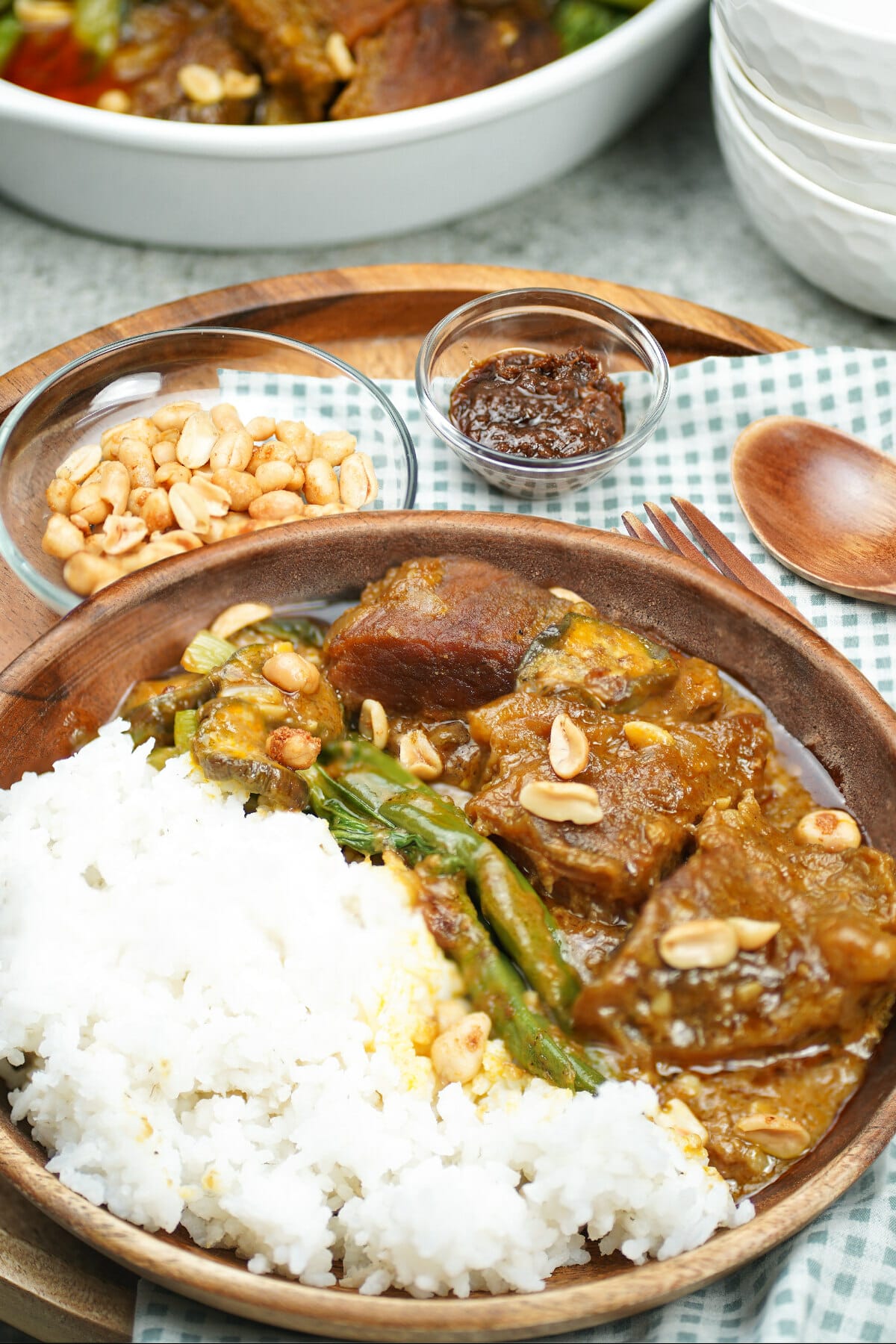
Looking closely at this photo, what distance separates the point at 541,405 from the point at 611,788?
4.35 ft

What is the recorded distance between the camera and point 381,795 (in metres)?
2.64

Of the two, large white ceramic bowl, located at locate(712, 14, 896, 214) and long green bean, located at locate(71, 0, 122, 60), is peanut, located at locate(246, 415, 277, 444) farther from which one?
long green bean, located at locate(71, 0, 122, 60)

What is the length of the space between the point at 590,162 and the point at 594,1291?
3873 mm

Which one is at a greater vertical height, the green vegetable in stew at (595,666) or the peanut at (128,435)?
the peanut at (128,435)

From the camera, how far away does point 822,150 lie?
3.29m

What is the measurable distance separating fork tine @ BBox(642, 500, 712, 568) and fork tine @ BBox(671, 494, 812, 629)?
0.11 feet

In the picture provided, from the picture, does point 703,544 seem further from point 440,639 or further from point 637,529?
point 440,639

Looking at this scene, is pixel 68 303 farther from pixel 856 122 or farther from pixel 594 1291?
pixel 594 1291

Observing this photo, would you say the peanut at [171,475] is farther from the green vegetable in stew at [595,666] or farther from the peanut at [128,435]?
the green vegetable in stew at [595,666]

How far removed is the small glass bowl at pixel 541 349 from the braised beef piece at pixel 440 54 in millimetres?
948

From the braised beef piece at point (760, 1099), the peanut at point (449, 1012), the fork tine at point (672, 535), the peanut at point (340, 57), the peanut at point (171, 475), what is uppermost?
the peanut at point (340, 57)

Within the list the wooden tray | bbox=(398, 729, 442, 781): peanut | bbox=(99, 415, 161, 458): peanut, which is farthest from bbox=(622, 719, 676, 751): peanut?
the wooden tray

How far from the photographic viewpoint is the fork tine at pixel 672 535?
10.5 ft

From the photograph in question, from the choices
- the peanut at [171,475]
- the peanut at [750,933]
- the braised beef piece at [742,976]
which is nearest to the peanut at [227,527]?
the peanut at [171,475]
